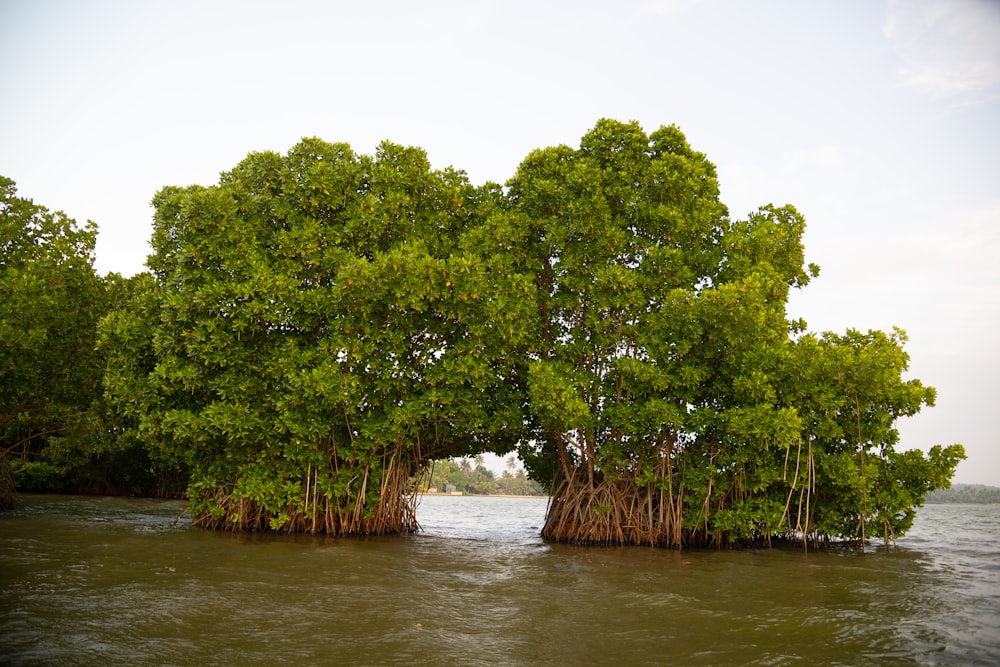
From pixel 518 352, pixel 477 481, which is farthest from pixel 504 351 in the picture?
pixel 477 481

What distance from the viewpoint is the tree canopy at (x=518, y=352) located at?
1353cm

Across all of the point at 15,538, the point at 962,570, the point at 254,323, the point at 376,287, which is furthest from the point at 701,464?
the point at 15,538

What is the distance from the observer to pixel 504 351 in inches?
566

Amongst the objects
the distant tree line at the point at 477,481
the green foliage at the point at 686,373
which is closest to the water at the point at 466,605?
the green foliage at the point at 686,373

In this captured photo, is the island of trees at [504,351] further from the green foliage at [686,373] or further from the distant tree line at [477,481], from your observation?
the distant tree line at [477,481]

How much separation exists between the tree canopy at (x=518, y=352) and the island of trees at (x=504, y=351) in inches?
2.2

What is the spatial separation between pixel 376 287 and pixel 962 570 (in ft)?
37.7

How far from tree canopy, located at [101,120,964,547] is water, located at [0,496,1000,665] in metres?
1.64

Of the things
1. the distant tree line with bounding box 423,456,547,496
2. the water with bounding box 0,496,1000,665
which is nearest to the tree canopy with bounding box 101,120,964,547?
the water with bounding box 0,496,1000,665

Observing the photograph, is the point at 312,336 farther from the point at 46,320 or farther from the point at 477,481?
the point at 477,481

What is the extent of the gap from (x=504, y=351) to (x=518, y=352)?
96 centimetres

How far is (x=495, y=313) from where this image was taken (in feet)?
45.3

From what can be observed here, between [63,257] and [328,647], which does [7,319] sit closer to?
[63,257]

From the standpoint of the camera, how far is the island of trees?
13.5m
